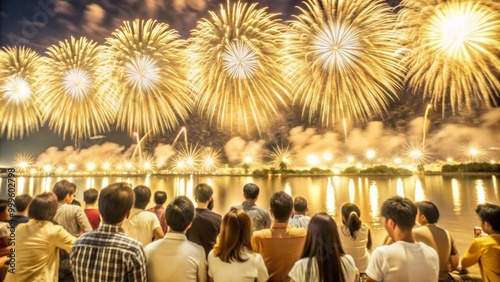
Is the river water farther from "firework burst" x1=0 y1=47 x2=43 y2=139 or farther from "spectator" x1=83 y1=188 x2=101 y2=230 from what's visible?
"spectator" x1=83 y1=188 x2=101 y2=230

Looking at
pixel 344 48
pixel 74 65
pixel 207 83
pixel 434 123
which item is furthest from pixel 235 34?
pixel 434 123

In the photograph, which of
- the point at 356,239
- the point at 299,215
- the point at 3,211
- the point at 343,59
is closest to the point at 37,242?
the point at 3,211

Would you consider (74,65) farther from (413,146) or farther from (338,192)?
(413,146)

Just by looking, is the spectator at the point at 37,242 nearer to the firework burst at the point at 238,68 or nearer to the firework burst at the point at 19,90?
the firework burst at the point at 238,68

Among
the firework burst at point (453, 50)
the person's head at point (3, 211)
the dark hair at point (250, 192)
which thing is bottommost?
the person's head at point (3, 211)

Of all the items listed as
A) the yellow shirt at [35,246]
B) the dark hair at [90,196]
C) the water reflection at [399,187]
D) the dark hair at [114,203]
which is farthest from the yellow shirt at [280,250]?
the water reflection at [399,187]

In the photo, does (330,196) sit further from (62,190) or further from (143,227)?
(62,190)

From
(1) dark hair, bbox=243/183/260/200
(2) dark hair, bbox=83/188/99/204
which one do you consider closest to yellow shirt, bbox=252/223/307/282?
(1) dark hair, bbox=243/183/260/200
